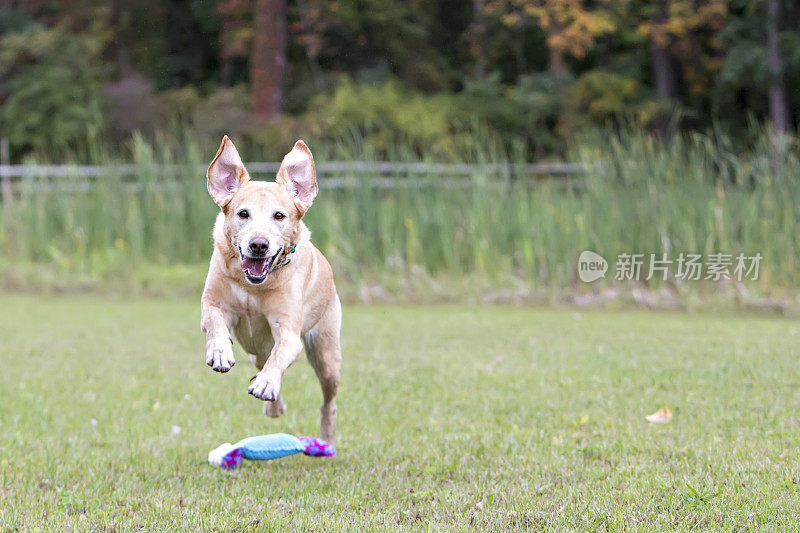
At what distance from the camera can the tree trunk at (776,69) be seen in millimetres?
23516

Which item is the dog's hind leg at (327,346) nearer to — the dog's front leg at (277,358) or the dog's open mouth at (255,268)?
the dog's front leg at (277,358)

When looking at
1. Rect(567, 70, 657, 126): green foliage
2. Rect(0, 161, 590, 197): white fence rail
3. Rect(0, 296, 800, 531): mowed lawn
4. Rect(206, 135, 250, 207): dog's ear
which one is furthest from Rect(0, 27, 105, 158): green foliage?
Rect(206, 135, 250, 207): dog's ear

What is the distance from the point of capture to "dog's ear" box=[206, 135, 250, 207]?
430cm

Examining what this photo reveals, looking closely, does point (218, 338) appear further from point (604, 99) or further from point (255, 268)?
point (604, 99)

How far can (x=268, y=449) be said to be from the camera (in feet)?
17.4

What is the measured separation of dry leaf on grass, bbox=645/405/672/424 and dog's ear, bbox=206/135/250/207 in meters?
3.48

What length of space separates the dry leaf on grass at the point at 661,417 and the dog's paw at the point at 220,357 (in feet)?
11.6

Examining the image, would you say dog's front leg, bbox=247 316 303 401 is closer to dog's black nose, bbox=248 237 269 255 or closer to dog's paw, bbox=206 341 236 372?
dog's paw, bbox=206 341 236 372

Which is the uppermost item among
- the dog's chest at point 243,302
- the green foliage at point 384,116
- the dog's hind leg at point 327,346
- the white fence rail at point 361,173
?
the green foliage at point 384,116

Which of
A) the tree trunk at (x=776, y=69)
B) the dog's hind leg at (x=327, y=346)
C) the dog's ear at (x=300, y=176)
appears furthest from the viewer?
the tree trunk at (x=776, y=69)

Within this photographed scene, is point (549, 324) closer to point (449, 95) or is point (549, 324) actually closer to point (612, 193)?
point (612, 193)

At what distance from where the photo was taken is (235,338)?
461 cm

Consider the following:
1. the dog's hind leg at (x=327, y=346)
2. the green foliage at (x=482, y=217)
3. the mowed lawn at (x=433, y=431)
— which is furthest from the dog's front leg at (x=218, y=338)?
the green foliage at (x=482, y=217)

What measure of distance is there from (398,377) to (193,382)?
170cm
